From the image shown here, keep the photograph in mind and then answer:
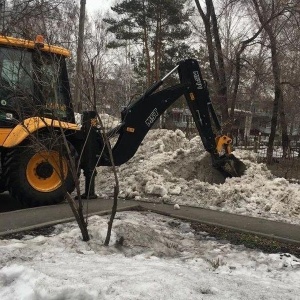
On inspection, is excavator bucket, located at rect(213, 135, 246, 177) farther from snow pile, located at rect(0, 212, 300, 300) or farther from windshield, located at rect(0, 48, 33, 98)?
windshield, located at rect(0, 48, 33, 98)

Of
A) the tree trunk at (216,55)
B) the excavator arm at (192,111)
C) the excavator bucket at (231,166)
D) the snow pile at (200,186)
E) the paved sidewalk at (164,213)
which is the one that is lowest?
the paved sidewalk at (164,213)

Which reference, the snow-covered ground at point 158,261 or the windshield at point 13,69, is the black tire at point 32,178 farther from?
the snow-covered ground at point 158,261

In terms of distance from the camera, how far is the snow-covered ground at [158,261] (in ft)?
11.8

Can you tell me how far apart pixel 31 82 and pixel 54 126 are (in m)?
0.79

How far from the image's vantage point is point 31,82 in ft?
23.3

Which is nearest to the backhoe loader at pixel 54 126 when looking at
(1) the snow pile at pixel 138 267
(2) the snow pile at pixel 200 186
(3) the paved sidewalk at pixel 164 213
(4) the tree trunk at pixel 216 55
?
(3) the paved sidewalk at pixel 164 213

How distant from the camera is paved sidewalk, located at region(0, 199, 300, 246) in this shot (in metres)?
6.18

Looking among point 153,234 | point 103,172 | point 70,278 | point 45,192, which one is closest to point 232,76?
point 103,172

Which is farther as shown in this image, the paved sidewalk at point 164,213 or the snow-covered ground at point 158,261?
the paved sidewalk at point 164,213

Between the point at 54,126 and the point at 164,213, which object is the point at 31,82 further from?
the point at 164,213

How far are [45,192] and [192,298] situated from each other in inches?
192

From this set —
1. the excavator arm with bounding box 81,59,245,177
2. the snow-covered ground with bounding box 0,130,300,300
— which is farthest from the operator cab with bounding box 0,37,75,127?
the snow-covered ground with bounding box 0,130,300,300

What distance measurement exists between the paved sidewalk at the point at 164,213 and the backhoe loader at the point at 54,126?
1.57 ft

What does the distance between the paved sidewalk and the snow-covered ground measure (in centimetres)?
38
